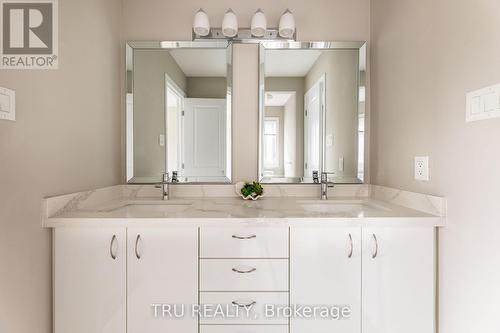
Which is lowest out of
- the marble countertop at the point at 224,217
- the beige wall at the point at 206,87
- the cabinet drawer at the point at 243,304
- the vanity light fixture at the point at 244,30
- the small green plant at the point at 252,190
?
the cabinet drawer at the point at 243,304

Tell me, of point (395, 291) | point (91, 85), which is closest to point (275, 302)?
point (395, 291)

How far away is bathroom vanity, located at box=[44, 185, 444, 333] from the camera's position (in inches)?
48.1

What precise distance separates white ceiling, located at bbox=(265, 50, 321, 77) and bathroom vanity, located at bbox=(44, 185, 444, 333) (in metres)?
1.08

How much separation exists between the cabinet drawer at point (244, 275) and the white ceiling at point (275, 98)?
1.09 metres

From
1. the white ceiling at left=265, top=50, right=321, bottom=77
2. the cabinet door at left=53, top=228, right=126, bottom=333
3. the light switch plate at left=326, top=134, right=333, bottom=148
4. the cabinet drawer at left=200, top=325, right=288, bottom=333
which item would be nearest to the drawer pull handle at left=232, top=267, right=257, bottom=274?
the cabinet drawer at left=200, top=325, right=288, bottom=333

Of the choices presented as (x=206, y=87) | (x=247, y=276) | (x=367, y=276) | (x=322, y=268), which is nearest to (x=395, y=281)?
(x=367, y=276)

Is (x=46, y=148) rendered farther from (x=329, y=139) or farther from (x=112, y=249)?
(x=329, y=139)

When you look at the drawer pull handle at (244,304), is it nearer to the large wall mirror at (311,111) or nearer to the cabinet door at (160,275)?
the cabinet door at (160,275)

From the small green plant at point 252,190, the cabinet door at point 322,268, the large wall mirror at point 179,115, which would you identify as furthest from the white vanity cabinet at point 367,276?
the large wall mirror at point 179,115

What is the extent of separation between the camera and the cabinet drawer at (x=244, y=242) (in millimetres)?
1231

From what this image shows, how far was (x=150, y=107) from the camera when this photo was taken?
6.30 ft

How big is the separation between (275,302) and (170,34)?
179 centimetres

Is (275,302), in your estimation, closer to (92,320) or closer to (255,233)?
(255,233)

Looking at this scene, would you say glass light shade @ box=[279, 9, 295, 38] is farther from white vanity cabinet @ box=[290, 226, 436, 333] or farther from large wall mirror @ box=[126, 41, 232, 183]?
white vanity cabinet @ box=[290, 226, 436, 333]
